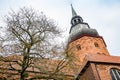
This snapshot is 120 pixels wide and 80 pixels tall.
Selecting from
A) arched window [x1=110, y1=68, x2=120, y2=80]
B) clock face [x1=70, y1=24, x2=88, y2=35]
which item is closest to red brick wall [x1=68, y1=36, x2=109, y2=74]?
clock face [x1=70, y1=24, x2=88, y2=35]

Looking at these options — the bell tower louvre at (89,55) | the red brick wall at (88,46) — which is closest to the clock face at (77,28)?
the bell tower louvre at (89,55)

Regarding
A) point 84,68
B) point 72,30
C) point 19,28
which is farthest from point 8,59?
point 72,30

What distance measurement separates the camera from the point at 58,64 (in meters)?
14.8

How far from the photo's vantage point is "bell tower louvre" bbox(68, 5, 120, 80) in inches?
762

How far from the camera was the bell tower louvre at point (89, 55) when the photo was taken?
1936cm

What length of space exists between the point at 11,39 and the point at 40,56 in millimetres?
2126

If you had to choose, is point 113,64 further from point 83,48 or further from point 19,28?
point 83,48

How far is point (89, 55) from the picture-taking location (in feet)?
69.4

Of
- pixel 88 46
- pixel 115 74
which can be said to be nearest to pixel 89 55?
pixel 115 74

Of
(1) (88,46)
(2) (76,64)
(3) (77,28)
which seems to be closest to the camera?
(2) (76,64)

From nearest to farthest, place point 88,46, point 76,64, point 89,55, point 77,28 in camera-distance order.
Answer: point 76,64, point 89,55, point 88,46, point 77,28

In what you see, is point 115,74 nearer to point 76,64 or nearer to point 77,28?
point 76,64

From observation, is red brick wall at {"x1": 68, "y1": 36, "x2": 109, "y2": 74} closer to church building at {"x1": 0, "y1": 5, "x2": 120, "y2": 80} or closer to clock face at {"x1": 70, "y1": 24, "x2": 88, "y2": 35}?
church building at {"x1": 0, "y1": 5, "x2": 120, "y2": 80}

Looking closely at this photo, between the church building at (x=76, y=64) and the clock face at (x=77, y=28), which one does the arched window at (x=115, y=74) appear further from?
the clock face at (x=77, y=28)
